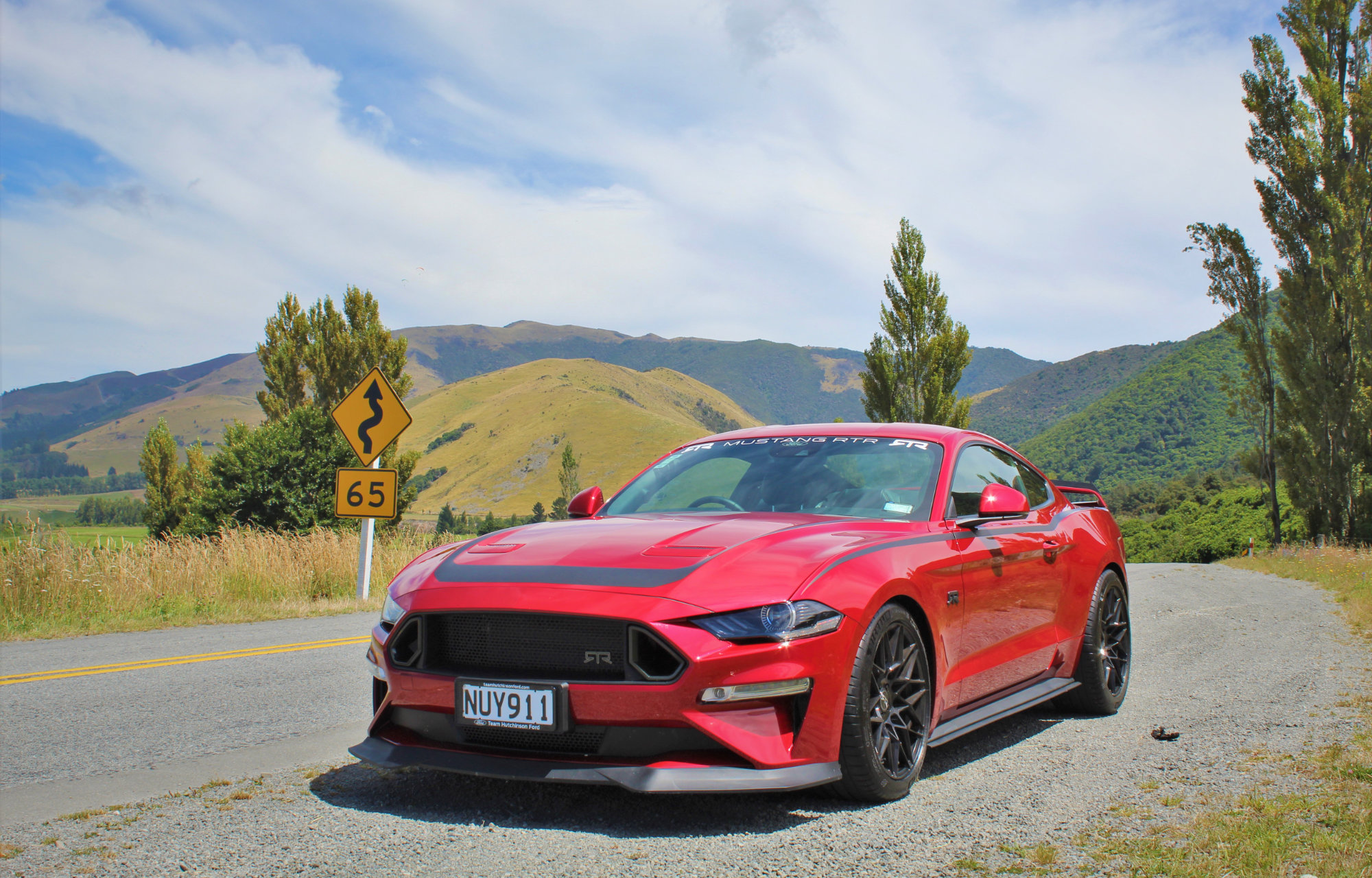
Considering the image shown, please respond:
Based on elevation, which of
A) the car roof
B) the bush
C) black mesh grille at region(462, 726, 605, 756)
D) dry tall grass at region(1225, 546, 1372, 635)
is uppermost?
the car roof

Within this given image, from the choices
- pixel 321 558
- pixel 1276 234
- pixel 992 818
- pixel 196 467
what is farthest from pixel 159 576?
pixel 196 467

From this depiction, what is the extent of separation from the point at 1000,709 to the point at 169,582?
423 inches

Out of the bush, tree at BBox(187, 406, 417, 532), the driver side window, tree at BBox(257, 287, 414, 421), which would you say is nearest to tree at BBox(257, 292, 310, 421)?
tree at BBox(257, 287, 414, 421)

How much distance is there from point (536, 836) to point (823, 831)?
953 millimetres

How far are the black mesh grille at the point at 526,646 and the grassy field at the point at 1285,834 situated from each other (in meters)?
1.68

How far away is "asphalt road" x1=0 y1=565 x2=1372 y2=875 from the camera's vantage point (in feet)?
10.2

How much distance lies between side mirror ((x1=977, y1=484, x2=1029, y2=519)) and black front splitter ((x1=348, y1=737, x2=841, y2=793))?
1.58m

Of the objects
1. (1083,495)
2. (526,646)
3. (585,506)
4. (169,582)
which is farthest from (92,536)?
(1083,495)

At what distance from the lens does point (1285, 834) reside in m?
3.19

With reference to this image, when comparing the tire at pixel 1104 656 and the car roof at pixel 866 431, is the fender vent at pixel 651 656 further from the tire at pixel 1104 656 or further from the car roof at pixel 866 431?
the tire at pixel 1104 656

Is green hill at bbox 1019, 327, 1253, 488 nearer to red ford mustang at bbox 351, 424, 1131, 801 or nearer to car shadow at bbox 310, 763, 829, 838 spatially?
red ford mustang at bbox 351, 424, 1131, 801

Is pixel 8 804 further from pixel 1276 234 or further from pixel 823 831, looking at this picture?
pixel 1276 234

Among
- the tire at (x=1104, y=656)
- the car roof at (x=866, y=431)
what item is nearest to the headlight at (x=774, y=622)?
the car roof at (x=866, y=431)

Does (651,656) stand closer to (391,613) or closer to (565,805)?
(565,805)
